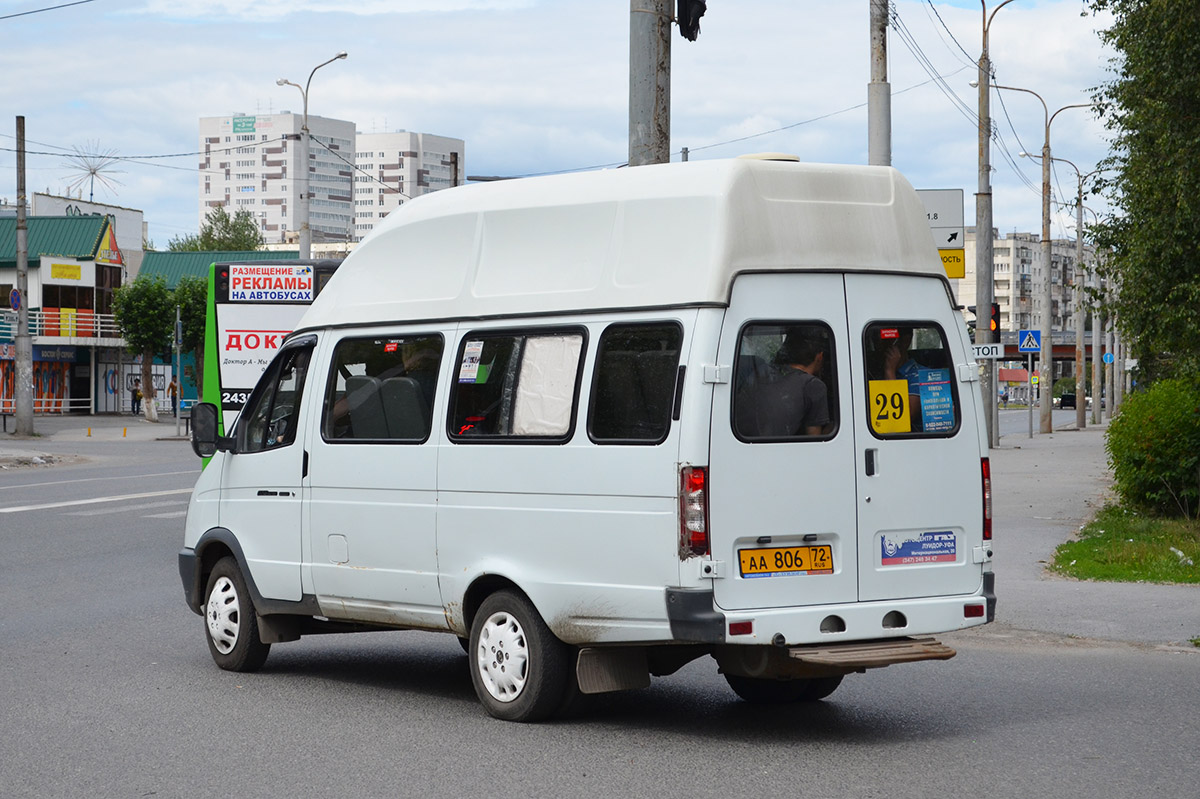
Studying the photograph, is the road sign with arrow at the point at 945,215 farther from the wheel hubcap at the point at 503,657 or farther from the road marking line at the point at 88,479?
the road marking line at the point at 88,479

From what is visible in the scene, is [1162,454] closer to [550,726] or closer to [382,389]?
[382,389]

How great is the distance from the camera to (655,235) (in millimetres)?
7258

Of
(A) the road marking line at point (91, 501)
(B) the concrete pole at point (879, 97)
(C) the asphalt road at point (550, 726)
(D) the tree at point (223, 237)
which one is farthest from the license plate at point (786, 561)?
(D) the tree at point (223, 237)

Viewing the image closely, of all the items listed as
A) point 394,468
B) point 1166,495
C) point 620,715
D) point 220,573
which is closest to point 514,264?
point 394,468

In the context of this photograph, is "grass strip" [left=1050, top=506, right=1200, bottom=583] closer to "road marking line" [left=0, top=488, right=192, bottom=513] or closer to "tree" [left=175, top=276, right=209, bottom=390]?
"road marking line" [left=0, top=488, right=192, bottom=513]

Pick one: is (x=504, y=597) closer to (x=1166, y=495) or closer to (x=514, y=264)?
(x=514, y=264)

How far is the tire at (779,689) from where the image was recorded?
8.09 m

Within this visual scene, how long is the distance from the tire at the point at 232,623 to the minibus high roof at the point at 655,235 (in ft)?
7.16

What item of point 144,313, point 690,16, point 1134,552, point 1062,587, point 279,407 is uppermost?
point 144,313

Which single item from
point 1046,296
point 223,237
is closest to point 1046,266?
point 1046,296

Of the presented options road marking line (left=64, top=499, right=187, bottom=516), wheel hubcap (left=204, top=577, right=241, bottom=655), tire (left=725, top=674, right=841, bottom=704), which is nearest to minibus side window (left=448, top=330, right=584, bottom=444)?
tire (left=725, top=674, right=841, bottom=704)

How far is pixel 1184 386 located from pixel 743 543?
14.4 metres

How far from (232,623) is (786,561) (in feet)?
13.0

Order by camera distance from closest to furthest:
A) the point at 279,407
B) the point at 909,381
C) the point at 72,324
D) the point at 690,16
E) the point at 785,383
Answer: the point at 785,383 < the point at 909,381 < the point at 279,407 < the point at 690,16 < the point at 72,324
